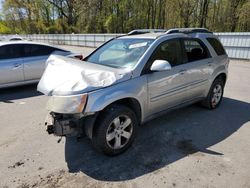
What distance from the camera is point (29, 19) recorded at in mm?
44719

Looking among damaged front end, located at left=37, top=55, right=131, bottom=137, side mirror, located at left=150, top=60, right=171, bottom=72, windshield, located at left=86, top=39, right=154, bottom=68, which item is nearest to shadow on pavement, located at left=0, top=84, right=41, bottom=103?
windshield, located at left=86, top=39, right=154, bottom=68

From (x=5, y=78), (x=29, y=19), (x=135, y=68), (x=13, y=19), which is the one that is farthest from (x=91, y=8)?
(x=135, y=68)

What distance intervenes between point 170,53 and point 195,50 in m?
0.87

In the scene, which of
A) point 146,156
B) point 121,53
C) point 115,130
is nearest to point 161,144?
point 146,156

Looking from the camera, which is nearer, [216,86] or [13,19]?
[216,86]

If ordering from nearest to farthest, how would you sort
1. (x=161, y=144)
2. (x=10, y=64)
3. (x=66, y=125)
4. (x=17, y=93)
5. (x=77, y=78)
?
(x=66, y=125) < (x=77, y=78) < (x=161, y=144) < (x=10, y=64) < (x=17, y=93)

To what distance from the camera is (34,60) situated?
665 centimetres

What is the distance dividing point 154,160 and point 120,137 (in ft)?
1.95

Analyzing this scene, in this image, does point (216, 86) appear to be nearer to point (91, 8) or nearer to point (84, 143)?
point (84, 143)

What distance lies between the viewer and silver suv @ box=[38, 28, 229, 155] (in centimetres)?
289

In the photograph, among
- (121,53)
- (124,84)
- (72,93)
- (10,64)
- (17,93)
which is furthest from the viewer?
(17,93)

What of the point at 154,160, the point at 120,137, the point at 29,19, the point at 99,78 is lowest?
the point at 154,160

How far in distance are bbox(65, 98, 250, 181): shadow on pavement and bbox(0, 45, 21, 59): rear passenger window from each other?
3.90 metres

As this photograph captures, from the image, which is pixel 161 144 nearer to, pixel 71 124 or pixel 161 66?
pixel 161 66
